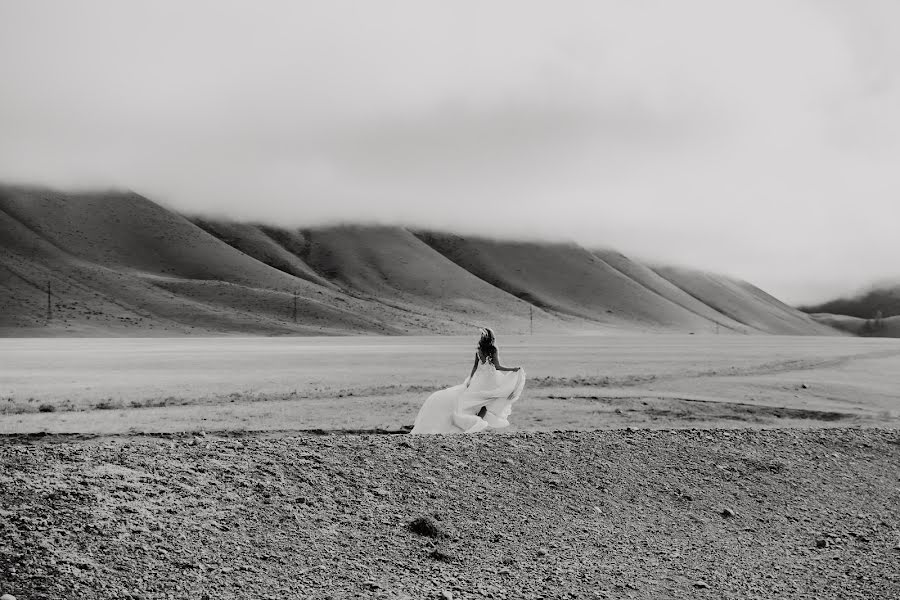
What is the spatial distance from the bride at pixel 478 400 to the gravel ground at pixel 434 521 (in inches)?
85.6

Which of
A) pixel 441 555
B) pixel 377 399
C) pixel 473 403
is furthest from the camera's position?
pixel 377 399

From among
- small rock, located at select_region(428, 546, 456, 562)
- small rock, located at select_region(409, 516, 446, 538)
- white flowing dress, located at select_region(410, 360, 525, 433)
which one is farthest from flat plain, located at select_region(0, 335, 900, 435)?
small rock, located at select_region(428, 546, 456, 562)

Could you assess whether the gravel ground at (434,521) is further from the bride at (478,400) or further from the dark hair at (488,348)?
the dark hair at (488,348)

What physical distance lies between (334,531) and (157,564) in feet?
7.07

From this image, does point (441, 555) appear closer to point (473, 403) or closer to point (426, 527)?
point (426, 527)

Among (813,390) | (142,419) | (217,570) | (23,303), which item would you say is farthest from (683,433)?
(23,303)

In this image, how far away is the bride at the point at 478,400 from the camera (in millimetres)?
15578

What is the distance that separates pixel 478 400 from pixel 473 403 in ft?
0.46

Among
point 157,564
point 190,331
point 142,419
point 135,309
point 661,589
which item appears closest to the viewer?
point 157,564

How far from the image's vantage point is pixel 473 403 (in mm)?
16172

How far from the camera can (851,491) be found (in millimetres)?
13172

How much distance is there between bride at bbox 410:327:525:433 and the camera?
51.1 feet

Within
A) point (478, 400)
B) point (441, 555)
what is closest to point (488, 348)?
point (478, 400)

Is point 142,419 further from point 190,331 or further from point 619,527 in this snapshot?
point 190,331
